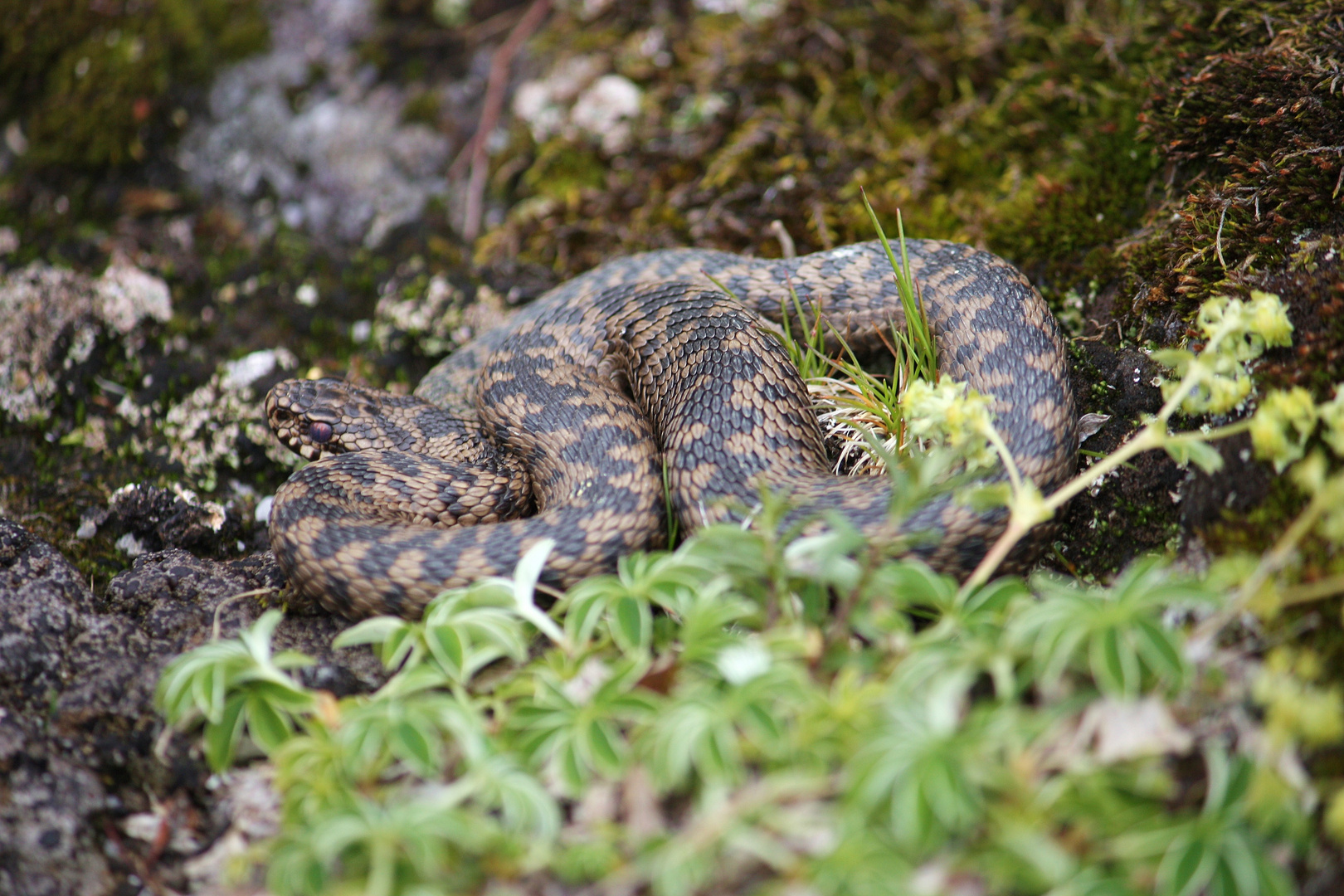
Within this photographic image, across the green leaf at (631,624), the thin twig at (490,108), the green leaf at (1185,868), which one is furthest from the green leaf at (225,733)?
the thin twig at (490,108)

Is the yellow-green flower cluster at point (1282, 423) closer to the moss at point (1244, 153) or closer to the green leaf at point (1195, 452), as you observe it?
the green leaf at point (1195, 452)

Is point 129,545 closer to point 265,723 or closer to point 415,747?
point 265,723

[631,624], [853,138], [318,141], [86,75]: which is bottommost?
[631,624]

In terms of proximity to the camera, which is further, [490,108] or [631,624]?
[490,108]

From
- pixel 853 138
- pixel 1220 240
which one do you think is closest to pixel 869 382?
pixel 1220 240

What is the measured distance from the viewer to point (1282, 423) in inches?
91.4

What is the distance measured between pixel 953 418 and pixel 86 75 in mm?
5779

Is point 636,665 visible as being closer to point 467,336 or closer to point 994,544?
point 994,544

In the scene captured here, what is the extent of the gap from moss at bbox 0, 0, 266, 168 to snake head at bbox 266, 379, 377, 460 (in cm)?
277

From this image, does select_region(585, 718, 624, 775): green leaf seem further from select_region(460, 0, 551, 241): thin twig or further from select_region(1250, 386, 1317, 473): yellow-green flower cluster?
select_region(460, 0, 551, 241): thin twig

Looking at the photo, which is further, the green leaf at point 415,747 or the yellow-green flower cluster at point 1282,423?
the yellow-green flower cluster at point 1282,423

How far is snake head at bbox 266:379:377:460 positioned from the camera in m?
4.17

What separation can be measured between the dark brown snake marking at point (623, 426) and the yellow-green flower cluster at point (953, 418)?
0.46 metres

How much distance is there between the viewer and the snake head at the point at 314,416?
13.7ft
